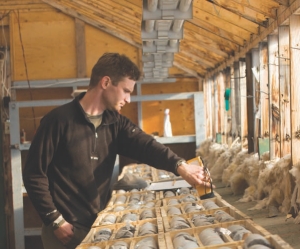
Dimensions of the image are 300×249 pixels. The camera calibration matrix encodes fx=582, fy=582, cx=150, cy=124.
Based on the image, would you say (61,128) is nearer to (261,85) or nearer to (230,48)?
(261,85)

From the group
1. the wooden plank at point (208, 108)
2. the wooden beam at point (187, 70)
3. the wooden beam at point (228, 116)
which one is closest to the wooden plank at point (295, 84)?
the wooden beam at point (228, 116)

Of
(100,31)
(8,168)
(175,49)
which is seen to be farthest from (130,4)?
(8,168)

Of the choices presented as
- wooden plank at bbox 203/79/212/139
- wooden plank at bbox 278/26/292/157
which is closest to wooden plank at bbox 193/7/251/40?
wooden plank at bbox 278/26/292/157

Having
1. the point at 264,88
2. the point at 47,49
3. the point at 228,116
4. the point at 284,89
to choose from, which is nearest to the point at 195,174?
the point at 284,89

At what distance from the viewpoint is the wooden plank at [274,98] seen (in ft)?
16.1

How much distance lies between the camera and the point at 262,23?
4.92 metres

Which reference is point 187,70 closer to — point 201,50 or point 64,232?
point 201,50

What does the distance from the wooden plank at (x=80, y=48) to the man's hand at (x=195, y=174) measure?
7.39 meters

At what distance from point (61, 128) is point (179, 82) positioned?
24.4ft

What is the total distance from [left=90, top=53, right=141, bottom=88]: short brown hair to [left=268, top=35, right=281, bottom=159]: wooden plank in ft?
6.90

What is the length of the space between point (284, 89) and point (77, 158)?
2.05m

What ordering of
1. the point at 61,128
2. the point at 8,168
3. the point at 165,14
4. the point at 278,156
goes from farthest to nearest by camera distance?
the point at 8,168, the point at 278,156, the point at 165,14, the point at 61,128

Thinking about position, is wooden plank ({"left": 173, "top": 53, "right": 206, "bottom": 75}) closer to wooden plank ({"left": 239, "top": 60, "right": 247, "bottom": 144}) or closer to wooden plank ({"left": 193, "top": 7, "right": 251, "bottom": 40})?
wooden plank ({"left": 239, "top": 60, "right": 247, "bottom": 144})

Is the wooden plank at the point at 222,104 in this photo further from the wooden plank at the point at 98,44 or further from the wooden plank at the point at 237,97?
the wooden plank at the point at 98,44
